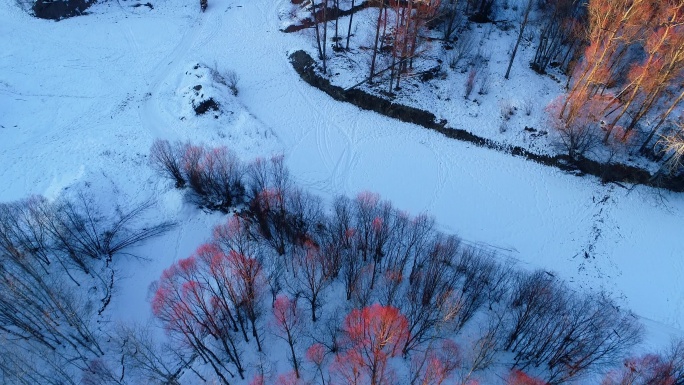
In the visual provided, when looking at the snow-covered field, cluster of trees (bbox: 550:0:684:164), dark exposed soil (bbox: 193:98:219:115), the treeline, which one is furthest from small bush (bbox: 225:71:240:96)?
cluster of trees (bbox: 550:0:684:164)

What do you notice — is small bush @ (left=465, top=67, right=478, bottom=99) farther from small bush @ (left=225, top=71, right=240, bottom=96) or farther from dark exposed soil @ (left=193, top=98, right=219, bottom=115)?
dark exposed soil @ (left=193, top=98, right=219, bottom=115)

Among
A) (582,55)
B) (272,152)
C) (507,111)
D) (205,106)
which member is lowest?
(272,152)

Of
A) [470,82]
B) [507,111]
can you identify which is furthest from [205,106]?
[507,111]

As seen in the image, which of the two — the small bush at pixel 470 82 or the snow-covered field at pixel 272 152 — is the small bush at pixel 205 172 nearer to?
the snow-covered field at pixel 272 152

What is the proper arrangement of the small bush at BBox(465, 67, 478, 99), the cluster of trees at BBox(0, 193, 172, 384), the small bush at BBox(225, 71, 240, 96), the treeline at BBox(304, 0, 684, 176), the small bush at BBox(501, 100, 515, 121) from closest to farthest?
the cluster of trees at BBox(0, 193, 172, 384) < the treeline at BBox(304, 0, 684, 176) < the small bush at BBox(501, 100, 515, 121) < the small bush at BBox(465, 67, 478, 99) < the small bush at BBox(225, 71, 240, 96)

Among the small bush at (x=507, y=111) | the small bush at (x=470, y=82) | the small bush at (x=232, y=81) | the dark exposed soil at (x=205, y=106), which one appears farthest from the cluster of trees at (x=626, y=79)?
the dark exposed soil at (x=205, y=106)

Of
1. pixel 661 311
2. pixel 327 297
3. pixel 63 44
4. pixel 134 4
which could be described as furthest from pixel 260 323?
pixel 134 4

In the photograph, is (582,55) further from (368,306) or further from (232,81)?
(232,81)
